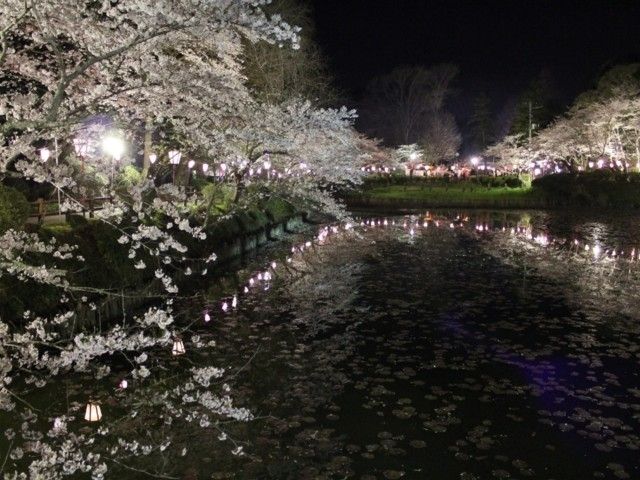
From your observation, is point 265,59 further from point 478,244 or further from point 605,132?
point 605,132

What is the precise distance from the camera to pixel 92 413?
7.40 meters

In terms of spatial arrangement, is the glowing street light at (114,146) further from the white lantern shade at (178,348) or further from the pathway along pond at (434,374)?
the white lantern shade at (178,348)

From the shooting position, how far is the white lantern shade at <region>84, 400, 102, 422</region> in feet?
24.1

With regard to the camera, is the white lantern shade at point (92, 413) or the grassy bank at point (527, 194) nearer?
the white lantern shade at point (92, 413)

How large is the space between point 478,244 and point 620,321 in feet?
40.7

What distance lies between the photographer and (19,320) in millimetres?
10359

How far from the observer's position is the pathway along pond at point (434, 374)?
6539 millimetres

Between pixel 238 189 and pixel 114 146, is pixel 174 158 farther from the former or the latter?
pixel 114 146

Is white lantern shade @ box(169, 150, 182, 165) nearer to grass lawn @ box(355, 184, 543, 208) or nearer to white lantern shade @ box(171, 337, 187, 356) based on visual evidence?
white lantern shade @ box(171, 337, 187, 356)

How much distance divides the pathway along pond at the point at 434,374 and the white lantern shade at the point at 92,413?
1334 millimetres

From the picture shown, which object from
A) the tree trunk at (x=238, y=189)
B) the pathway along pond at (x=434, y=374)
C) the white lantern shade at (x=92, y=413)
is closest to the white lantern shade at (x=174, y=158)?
the tree trunk at (x=238, y=189)

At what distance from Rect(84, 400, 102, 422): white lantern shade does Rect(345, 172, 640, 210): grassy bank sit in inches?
1412

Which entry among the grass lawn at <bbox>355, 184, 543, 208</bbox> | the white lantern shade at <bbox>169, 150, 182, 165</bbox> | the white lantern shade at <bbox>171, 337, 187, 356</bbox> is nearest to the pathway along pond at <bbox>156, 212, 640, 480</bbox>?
the white lantern shade at <bbox>171, 337, 187, 356</bbox>

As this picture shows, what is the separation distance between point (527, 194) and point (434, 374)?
40.2 metres
